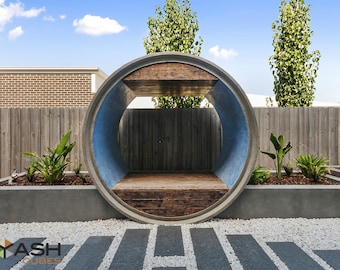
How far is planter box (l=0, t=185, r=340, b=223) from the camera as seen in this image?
5812 millimetres

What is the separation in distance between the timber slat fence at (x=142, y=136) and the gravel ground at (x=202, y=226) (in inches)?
110

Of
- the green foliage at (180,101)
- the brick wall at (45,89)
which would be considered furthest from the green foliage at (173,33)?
the brick wall at (45,89)

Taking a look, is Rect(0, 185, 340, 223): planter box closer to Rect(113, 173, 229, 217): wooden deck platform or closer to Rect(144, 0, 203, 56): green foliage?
Rect(113, 173, 229, 217): wooden deck platform

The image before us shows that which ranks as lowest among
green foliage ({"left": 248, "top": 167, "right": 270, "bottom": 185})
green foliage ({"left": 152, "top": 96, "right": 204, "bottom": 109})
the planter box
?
the planter box

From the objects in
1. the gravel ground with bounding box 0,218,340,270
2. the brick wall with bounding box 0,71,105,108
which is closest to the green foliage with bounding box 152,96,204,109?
the brick wall with bounding box 0,71,105,108

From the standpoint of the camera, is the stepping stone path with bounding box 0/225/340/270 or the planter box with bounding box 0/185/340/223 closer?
the stepping stone path with bounding box 0/225/340/270

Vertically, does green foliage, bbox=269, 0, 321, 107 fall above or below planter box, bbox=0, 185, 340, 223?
above

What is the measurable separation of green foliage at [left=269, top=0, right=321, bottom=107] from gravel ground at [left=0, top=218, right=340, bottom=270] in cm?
696

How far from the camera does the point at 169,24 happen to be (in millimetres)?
11188

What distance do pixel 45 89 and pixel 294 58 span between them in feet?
33.5

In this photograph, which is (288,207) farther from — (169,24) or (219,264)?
(169,24)

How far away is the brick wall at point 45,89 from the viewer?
1437cm

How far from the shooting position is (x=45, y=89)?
14.4m

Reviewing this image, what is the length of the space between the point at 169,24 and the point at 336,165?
677cm
